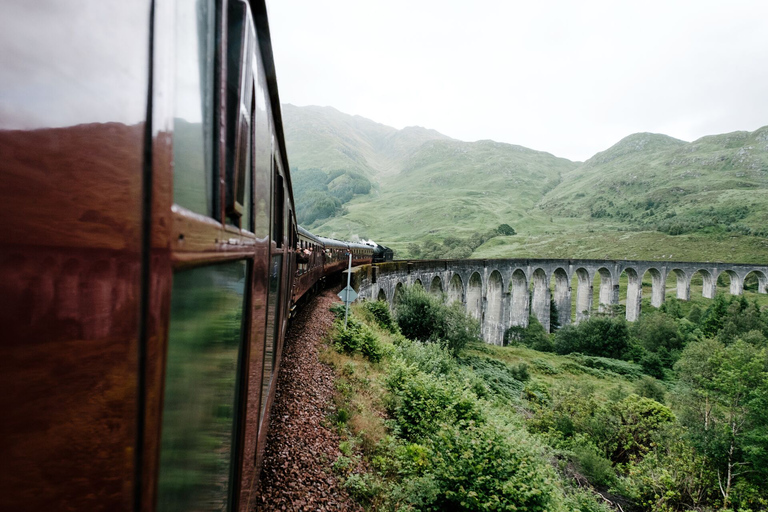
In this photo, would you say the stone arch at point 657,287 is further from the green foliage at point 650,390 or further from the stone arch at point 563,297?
the green foliage at point 650,390

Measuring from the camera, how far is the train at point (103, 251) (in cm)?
43

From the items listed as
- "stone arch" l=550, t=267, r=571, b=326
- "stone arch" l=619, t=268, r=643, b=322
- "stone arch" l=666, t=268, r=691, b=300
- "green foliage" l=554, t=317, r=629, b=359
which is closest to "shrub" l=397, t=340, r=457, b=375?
"green foliage" l=554, t=317, r=629, b=359

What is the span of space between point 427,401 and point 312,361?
2421 mm

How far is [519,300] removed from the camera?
131 feet

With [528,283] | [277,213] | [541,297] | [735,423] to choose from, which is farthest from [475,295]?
[277,213]

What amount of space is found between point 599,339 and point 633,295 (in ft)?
60.0

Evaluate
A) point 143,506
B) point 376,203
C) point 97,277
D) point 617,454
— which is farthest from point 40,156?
point 376,203

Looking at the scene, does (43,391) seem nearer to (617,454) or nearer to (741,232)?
(617,454)

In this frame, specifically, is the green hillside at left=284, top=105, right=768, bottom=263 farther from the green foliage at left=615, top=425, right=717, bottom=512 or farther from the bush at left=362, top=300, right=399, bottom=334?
the bush at left=362, top=300, right=399, bottom=334

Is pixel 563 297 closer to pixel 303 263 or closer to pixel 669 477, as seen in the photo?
pixel 669 477

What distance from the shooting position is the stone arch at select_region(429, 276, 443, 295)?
25.8 meters

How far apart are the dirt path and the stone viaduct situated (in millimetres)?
9614

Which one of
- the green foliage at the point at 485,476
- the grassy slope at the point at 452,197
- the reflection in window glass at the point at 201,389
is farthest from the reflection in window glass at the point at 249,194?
the grassy slope at the point at 452,197

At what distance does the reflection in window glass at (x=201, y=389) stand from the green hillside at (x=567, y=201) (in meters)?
63.3
